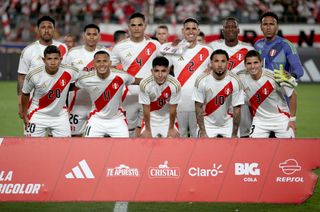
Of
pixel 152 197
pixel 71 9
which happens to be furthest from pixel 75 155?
pixel 71 9

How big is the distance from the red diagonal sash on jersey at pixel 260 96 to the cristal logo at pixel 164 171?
2.49m

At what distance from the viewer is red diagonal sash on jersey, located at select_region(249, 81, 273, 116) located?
11219 mm

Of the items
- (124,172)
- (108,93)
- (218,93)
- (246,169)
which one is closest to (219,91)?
(218,93)

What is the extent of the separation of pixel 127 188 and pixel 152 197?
0.99 feet

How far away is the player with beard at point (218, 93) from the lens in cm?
1105

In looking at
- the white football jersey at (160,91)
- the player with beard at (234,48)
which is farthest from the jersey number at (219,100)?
the player with beard at (234,48)

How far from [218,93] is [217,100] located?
0.44 feet

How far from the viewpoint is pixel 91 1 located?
1164 inches

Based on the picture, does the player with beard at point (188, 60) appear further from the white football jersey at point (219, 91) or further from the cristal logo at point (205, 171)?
the cristal logo at point (205, 171)

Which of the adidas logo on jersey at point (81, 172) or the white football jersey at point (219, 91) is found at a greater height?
the white football jersey at point (219, 91)

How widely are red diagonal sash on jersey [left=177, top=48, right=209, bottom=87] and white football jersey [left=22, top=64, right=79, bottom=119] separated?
1674 mm

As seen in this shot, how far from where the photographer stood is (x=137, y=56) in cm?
1220

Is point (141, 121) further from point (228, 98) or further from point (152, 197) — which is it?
point (152, 197)

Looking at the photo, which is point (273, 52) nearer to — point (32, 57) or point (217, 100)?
point (217, 100)
